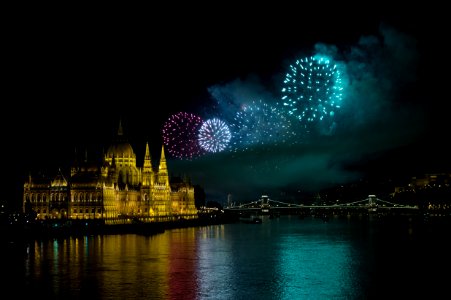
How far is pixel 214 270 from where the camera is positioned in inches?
1517

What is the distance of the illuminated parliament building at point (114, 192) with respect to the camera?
86375 mm

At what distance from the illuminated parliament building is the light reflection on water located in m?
29.2

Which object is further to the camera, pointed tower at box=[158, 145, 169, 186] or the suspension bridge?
the suspension bridge

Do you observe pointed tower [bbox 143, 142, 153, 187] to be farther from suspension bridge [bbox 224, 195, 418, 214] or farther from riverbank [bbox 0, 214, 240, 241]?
suspension bridge [bbox 224, 195, 418, 214]

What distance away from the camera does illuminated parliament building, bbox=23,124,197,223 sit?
3401 inches

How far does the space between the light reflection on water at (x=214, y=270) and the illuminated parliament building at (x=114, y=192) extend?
29.2 m

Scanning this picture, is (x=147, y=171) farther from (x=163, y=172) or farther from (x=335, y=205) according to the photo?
(x=335, y=205)

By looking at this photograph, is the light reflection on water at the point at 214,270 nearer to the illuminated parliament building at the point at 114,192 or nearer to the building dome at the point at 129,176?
the illuminated parliament building at the point at 114,192

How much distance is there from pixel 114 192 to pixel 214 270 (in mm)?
57185

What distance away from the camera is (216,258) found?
4544 centimetres

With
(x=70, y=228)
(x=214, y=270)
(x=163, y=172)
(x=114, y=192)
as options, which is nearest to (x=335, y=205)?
(x=163, y=172)

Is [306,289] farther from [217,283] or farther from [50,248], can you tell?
[50,248]

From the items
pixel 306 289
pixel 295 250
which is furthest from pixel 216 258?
pixel 306 289

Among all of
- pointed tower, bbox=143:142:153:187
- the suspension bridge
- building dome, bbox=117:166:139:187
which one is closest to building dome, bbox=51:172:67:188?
building dome, bbox=117:166:139:187
